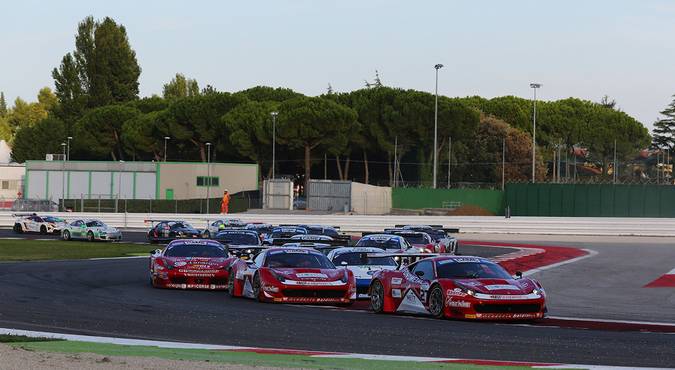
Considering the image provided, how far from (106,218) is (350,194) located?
1844 cm

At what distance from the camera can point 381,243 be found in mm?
28969

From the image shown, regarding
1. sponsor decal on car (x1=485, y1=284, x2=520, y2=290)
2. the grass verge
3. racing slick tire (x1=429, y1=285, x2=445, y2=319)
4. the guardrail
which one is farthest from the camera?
the guardrail

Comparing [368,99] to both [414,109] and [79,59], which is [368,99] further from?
[79,59]

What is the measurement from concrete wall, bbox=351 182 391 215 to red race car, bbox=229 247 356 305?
49.1 metres

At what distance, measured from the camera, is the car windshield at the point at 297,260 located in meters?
22.1

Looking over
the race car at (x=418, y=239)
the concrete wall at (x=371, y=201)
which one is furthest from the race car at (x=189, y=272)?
the concrete wall at (x=371, y=201)

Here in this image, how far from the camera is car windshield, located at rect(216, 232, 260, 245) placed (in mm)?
32000

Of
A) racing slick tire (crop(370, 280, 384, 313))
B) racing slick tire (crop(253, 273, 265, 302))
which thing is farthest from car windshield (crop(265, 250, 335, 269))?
racing slick tire (crop(370, 280, 384, 313))

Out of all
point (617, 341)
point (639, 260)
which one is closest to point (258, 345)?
point (617, 341)

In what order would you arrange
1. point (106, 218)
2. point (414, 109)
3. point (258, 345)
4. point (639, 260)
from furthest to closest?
point (414, 109) < point (106, 218) < point (639, 260) < point (258, 345)

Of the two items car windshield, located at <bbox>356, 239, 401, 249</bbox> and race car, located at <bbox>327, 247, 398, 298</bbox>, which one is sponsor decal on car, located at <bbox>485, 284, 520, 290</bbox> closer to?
race car, located at <bbox>327, 247, 398, 298</bbox>

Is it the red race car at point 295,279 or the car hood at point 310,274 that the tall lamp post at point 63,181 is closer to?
the red race car at point 295,279

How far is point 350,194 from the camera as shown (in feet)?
244

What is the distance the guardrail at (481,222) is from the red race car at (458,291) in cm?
3792
